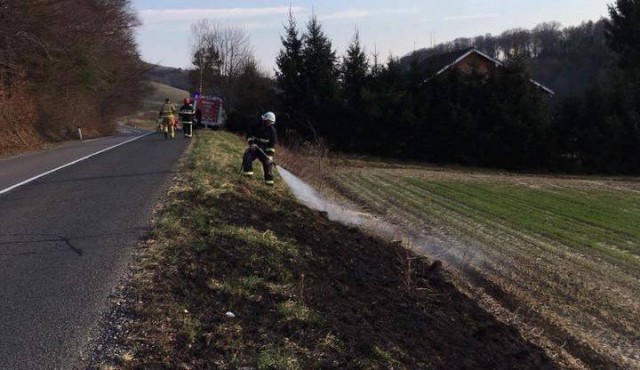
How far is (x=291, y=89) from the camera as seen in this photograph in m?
41.6

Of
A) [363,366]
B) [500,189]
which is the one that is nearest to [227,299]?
[363,366]

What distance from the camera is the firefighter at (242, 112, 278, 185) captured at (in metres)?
12.7

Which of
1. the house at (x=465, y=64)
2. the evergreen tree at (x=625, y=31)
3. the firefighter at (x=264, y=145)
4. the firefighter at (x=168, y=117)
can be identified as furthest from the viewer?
the evergreen tree at (x=625, y=31)

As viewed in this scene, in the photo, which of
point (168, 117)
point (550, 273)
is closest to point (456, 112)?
point (168, 117)

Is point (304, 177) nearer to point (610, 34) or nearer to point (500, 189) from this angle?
point (500, 189)

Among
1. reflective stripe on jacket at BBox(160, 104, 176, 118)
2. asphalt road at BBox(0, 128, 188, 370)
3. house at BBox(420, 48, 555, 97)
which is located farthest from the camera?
house at BBox(420, 48, 555, 97)

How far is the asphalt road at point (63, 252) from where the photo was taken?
4.43m

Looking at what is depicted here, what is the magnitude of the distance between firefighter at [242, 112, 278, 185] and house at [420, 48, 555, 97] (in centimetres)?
2616

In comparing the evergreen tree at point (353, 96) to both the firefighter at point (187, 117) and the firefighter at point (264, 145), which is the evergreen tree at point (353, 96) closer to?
the firefighter at point (187, 117)

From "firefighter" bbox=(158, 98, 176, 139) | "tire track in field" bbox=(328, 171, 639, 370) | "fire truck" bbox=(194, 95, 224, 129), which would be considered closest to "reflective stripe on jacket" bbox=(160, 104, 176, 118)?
"firefighter" bbox=(158, 98, 176, 139)

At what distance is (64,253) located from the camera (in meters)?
6.69

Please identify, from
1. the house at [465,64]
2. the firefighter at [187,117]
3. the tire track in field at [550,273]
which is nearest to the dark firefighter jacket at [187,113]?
the firefighter at [187,117]

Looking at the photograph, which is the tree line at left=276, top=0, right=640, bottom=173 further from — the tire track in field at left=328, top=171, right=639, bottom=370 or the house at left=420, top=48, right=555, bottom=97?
the tire track in field at left=328, top=171, right=639, bottom=370

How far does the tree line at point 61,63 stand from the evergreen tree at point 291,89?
1260 centimetres
